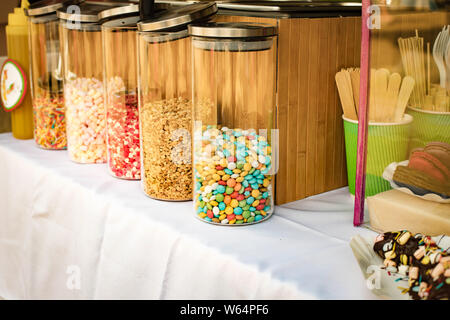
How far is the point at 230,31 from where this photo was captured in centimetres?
81

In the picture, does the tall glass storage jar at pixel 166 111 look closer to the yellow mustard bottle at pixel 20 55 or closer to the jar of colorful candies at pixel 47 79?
the jar of colorful candies at pixel 47 79

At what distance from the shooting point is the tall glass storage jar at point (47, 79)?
49.2 inches

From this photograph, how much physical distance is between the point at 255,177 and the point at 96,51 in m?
A: 0.51

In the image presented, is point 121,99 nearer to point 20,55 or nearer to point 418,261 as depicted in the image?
point 20,55

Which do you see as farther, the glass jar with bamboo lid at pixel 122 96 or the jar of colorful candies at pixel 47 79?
the jar of colorful candies at pixel 47 79

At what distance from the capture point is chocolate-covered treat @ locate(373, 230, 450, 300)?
0.63m

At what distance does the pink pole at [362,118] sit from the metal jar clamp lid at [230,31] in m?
0.14

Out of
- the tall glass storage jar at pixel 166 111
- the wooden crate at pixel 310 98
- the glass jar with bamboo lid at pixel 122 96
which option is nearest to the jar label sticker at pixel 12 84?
the glass jar with bamboo lid at pixel 122 96

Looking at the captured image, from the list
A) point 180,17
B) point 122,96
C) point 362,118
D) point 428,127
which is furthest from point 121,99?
point 428,127
